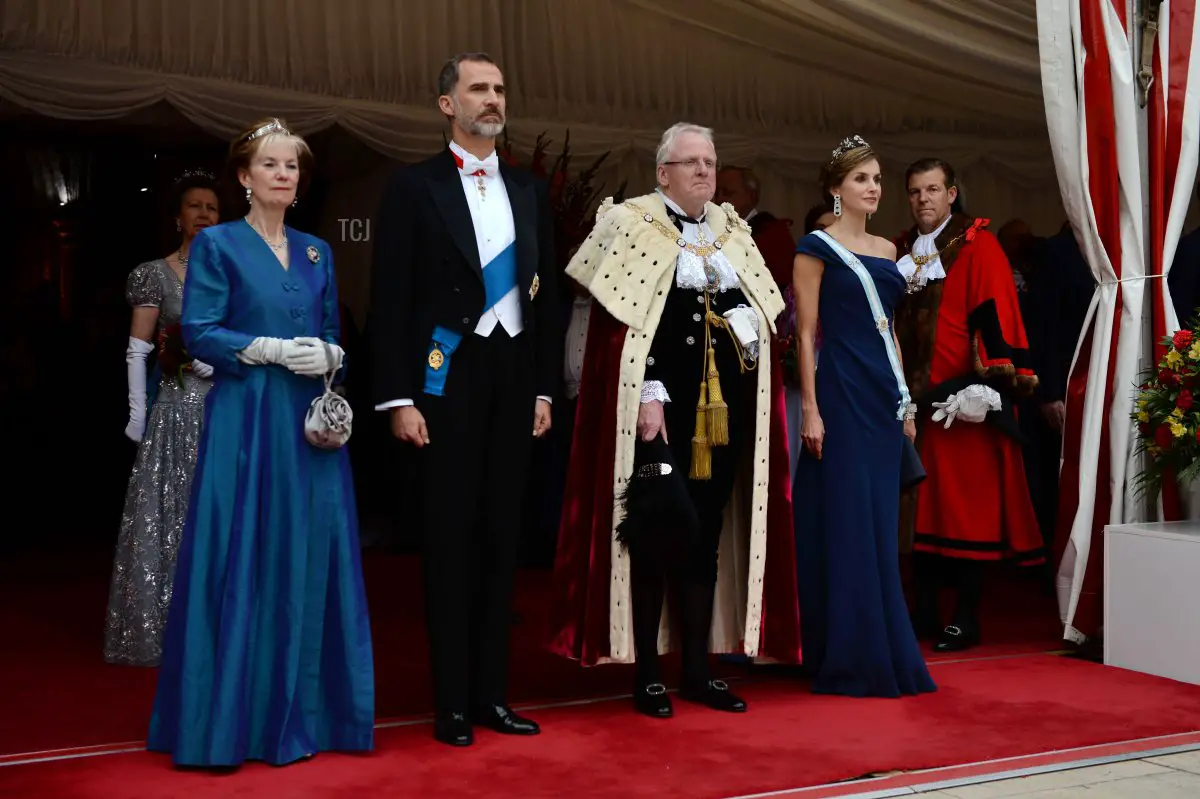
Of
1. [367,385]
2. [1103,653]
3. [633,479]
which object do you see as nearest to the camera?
[633,479]

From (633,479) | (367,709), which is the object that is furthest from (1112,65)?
(367,709)

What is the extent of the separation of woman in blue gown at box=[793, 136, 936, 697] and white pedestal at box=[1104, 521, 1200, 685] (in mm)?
798

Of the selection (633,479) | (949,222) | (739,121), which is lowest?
(633,479)

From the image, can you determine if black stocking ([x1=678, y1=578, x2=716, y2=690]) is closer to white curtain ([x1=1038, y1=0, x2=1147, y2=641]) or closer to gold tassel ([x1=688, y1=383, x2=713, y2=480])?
gold tassel ([x1=688, y1=383, x2=713, y2=480])

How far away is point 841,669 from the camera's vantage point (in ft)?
14.2

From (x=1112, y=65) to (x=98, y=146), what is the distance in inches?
320

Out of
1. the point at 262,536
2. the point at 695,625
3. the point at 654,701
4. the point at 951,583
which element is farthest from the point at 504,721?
the point at 951,583

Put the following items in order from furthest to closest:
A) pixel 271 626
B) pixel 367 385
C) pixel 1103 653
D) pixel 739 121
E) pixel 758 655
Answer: pixel 739 121, pixel 367 385, pixel 1103 653, pixel 758 655, pixel 271 626

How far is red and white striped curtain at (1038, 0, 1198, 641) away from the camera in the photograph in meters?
4.91

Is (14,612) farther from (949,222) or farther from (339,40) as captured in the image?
(949,222)

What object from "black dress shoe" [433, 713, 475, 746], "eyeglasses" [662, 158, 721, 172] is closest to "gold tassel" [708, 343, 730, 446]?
"eyeglasses" [662, 158, 721, 172]

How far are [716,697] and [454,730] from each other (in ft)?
2.79

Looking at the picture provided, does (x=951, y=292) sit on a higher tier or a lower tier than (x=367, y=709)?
higher

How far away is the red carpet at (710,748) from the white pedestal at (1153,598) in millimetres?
115
